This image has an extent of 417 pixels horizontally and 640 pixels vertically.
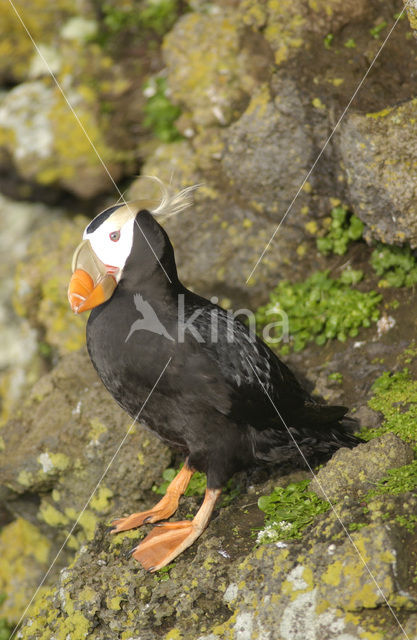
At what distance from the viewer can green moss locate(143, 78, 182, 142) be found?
6.57 meters

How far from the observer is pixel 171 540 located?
3.67m

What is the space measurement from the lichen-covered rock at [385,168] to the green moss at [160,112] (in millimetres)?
2238

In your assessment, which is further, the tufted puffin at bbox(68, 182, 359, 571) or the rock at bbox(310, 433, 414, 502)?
the tufted puffin at bbox(68, 182, 359, 571)

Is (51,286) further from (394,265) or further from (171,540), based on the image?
(171,540)

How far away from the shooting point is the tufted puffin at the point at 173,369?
3.57 m

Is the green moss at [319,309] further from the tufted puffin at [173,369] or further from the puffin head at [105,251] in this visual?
the puffin head at [105,251]

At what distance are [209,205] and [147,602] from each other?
354 centimetres

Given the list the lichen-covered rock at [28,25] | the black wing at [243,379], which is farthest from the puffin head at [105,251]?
the lichen-covered rock at [28,25]

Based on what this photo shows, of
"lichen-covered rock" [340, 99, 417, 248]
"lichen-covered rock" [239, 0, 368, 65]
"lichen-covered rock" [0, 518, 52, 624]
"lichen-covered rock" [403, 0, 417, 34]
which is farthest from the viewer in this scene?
"lichen-covered rock" [0, 518, 52, 624]

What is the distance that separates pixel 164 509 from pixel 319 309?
80.9 inches

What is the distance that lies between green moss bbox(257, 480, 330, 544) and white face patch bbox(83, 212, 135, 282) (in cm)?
154

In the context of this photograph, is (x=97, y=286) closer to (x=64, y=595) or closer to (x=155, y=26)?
(x=64, y=595)

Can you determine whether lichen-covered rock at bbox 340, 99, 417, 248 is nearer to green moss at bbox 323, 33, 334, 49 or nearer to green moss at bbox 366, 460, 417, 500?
green moss at bbox 323, 33, 334, 49

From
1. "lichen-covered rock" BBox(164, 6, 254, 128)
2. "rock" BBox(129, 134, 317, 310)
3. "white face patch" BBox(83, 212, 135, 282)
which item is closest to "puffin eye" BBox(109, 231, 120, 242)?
"white face patch" BBox(83, 212, 135, 282)
